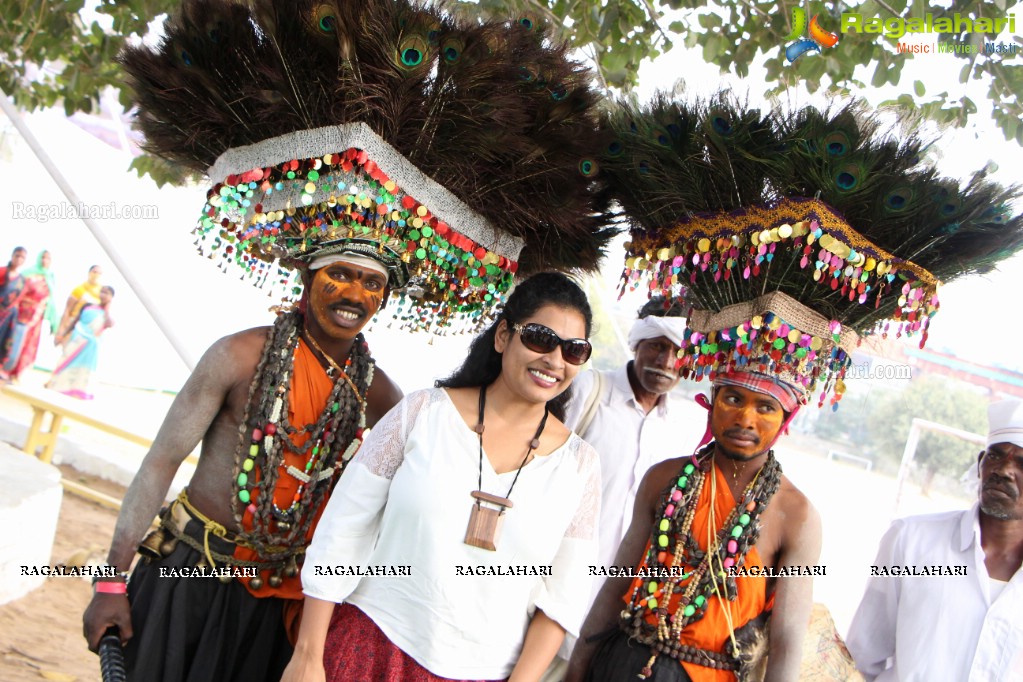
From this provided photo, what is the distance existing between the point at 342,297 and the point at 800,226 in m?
1.58

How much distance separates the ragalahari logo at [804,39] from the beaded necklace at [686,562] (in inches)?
110

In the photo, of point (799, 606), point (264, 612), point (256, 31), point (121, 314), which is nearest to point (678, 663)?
point (799, 606)

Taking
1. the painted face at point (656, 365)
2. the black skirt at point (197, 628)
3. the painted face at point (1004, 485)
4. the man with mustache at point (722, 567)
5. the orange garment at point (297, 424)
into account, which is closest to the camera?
the man with mustache at point (722, 567)

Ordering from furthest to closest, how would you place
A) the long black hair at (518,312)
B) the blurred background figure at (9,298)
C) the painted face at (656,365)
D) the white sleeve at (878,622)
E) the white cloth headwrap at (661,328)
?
the blurred background figure at (9,298)
the painted face at (656,365)
the white cloth headwrap at (661,328)
the white sleeve at (878,622)
the long black hair at (518,312)

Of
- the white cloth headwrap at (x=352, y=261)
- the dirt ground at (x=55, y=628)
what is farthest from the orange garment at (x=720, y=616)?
the dirt ground at (x=55, y=628)

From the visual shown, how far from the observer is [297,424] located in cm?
314

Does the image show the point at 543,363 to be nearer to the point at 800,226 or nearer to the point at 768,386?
the point at 768,386

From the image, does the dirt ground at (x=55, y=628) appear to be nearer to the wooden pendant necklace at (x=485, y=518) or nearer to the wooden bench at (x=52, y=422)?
the wooden bench at (x=52, y=422)

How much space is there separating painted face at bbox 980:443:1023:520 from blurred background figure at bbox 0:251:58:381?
474 inches

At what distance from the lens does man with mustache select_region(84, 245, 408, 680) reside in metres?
3.01

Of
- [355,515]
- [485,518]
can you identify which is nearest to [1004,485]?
[485,518]

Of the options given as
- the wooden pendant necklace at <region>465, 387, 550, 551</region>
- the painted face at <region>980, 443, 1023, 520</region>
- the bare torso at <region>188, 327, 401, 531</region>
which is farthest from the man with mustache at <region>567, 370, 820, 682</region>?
the bare torso at <region>188, 327, 401, 531</region>

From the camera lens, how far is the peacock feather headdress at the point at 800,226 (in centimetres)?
279

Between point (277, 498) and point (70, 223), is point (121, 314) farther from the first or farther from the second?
point (277, 498)
